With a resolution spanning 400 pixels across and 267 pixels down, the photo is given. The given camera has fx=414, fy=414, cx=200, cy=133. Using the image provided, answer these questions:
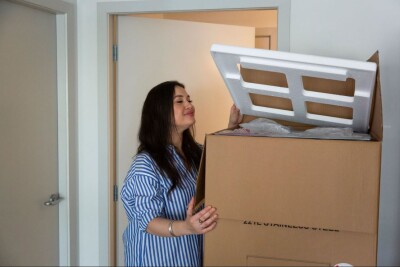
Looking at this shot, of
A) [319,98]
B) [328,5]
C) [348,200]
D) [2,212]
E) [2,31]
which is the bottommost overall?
[2,212]

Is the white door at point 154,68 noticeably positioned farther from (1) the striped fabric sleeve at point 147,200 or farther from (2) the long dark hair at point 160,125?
(1) the striped fabric sleeve at point 147,200

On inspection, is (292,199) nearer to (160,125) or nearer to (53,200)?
(160,125)

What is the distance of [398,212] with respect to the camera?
69.6 inches

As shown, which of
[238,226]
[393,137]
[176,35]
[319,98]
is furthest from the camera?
[176,35]

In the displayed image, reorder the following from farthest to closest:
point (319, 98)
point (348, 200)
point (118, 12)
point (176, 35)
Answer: point (176, 35) < point (118, 12) < point (319, 98) < point (348, 200)

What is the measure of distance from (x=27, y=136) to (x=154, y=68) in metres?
0.78

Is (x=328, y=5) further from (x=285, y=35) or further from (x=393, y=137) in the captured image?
(x=393, y=137)

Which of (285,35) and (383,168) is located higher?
(285,35)

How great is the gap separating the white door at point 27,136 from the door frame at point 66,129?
0.09 feet

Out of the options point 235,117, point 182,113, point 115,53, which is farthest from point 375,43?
point 115,53

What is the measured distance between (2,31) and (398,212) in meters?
1.85

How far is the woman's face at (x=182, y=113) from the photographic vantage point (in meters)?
1.59

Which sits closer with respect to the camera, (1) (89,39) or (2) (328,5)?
(2) (328,5)

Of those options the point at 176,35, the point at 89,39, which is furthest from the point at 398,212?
the point at 89,39
